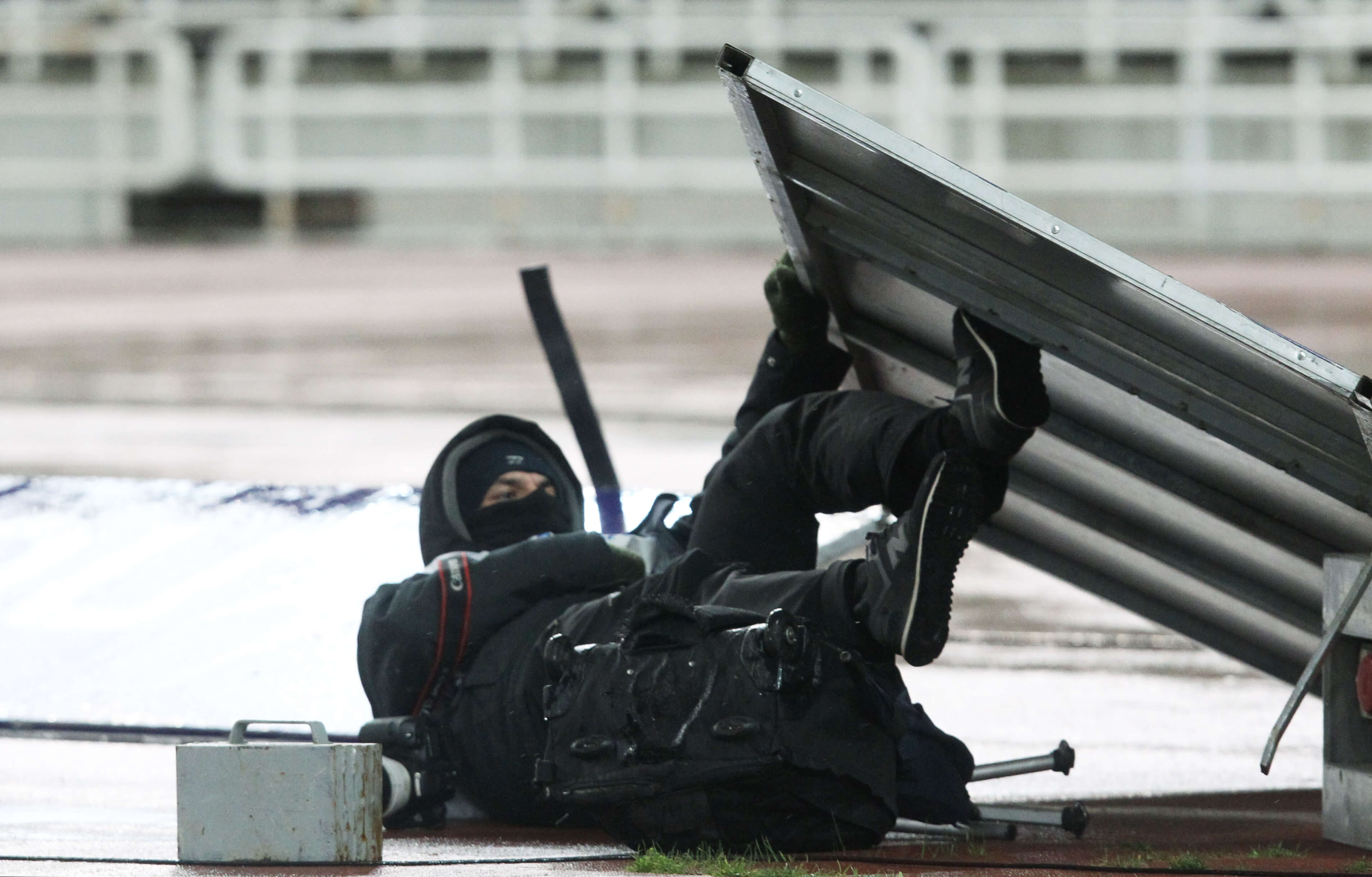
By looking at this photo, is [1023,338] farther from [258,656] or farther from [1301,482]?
[258,656]

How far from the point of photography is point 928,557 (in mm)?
2984

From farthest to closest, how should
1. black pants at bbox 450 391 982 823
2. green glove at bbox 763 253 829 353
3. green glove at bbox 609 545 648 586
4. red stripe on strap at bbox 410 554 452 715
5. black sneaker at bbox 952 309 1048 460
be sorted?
green glove at bbox 763 253 829 353, green glove at bbox 609 545 648 586, red stripe on strap at bbox 410 554 452 715, black pants at bbox 450 391 982 823, black sneaker at bbox 952 309 1048 460

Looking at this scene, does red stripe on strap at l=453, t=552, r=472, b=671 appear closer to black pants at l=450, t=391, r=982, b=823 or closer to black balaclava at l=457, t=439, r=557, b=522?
black pants at l=450, t=391, r=982, b=823

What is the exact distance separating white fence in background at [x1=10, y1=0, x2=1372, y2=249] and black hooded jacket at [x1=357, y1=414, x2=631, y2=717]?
2337 cm

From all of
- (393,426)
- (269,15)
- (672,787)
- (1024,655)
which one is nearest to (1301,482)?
(672,787)

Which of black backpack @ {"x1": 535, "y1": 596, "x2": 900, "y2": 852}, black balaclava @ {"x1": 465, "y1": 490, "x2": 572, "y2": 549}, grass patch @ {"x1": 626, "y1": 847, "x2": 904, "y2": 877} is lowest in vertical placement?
grass patch @ {"x1": 626, "y1": 847, "x2": 904, "y2": 877}

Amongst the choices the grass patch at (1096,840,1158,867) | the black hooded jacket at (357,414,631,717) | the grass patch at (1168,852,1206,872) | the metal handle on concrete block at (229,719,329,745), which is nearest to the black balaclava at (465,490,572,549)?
the black hooded jacket at (357,414,631,717)

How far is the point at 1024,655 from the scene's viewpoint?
6.26 m

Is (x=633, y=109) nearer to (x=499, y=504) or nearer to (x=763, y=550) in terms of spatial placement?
(x=499, y=504)

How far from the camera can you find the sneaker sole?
2.98 m

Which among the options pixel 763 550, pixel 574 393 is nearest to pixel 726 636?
pixel 763 550

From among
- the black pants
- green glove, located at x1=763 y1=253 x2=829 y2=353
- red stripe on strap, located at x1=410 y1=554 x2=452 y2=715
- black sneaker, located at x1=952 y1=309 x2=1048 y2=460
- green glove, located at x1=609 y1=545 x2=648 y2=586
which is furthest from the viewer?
green glove, located at x1=763 y1=253 x2=829 y2=353

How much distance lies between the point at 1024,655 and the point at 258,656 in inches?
105

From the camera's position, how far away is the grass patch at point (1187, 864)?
3084 millimetres
